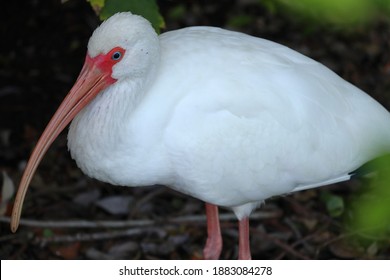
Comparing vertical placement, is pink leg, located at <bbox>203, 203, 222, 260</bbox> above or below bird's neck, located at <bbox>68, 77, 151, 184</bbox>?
below

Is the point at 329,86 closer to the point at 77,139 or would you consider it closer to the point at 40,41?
the point at 77,139

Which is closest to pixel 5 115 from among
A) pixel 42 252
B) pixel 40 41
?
pixel 40 41

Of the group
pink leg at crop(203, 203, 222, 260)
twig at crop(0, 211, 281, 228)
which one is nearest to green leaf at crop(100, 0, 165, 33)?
pink leg at crop(203, 203, 222, 260)

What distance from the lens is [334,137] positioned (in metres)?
3.35

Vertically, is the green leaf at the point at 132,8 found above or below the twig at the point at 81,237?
above

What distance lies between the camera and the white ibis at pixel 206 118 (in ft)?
9.99

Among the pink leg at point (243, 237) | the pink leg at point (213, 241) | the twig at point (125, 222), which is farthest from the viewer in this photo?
the twig at point (125, 222)

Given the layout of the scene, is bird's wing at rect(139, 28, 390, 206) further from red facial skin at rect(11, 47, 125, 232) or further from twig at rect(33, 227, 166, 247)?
twig at rect(33, 227, 166, 247)

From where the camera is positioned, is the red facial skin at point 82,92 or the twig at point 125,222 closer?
the red facial skin at point 82,92

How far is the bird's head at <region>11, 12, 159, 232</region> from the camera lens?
9.65 ft

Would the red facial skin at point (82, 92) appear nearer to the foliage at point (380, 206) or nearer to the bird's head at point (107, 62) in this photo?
the bird's head at point (107, 62)

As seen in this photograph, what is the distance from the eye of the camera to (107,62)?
9.80ft

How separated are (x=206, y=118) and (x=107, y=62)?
1.54ft

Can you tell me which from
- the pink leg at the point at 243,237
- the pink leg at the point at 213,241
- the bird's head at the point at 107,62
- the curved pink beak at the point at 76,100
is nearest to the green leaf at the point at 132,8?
the bird's head at the point at 107,62
